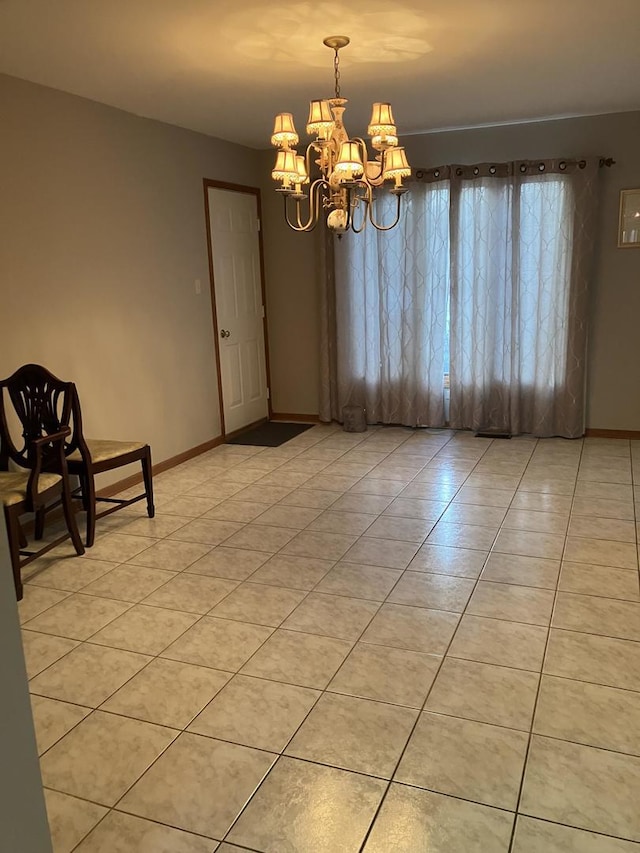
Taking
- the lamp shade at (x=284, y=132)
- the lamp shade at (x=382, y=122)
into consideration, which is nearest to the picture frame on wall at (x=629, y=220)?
the lamp shade at (x=382, y=122)

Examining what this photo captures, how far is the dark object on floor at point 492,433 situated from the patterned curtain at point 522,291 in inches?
1.2

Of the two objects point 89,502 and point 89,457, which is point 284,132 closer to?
point 89,457

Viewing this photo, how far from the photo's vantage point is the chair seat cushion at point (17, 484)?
3.17m

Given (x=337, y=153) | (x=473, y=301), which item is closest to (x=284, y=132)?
(x=337, y=153)

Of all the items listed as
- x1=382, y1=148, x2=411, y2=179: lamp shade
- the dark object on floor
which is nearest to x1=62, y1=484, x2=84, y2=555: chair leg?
x1=382, y1=148, x2=411, y2=179: lamp shade

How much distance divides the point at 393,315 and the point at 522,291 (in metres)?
1.08

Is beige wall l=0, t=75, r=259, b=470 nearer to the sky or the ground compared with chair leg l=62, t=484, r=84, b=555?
nearer to the sky

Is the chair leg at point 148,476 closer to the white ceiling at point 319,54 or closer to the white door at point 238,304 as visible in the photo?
the white door at point 238,304

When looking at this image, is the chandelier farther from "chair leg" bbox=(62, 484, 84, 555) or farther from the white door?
the white door

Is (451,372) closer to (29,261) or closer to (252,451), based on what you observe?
(252,451)

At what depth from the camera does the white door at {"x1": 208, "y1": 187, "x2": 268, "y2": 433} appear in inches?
224

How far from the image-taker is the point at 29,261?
380 centimetres

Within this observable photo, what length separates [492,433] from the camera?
18.9ft

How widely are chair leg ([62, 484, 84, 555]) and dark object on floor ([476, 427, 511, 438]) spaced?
11.1 feet
